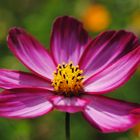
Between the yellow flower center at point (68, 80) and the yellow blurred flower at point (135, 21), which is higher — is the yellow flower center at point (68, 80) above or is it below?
below

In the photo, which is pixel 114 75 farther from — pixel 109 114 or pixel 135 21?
pixel 135 21

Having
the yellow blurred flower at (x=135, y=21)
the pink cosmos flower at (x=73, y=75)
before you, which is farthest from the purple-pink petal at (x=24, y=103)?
the yellow blurred flower at (x=135, y=21)

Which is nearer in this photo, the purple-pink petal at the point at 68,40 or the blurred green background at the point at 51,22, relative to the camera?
the purple-pink petal at the point at 68,40

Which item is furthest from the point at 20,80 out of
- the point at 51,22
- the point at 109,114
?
the point at 51,22

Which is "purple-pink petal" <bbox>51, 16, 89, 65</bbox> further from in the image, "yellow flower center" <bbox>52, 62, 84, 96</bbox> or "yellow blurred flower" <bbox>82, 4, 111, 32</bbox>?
"yellow blurred flower" <bbox>82, 4, 111, 32</bbox>

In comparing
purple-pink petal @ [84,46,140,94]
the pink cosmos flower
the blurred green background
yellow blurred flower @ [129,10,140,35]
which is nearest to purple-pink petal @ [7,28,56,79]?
the pink cosmos flower

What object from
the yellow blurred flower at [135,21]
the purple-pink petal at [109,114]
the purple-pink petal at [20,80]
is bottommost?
the purple-pink petal at [109,114]

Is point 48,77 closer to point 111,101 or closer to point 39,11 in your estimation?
point 111,101

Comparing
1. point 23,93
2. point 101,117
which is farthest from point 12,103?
point 101,117

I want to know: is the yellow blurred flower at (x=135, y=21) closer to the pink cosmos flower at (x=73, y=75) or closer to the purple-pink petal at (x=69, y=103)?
the pink cosmos flower at (x=73, y=75)
